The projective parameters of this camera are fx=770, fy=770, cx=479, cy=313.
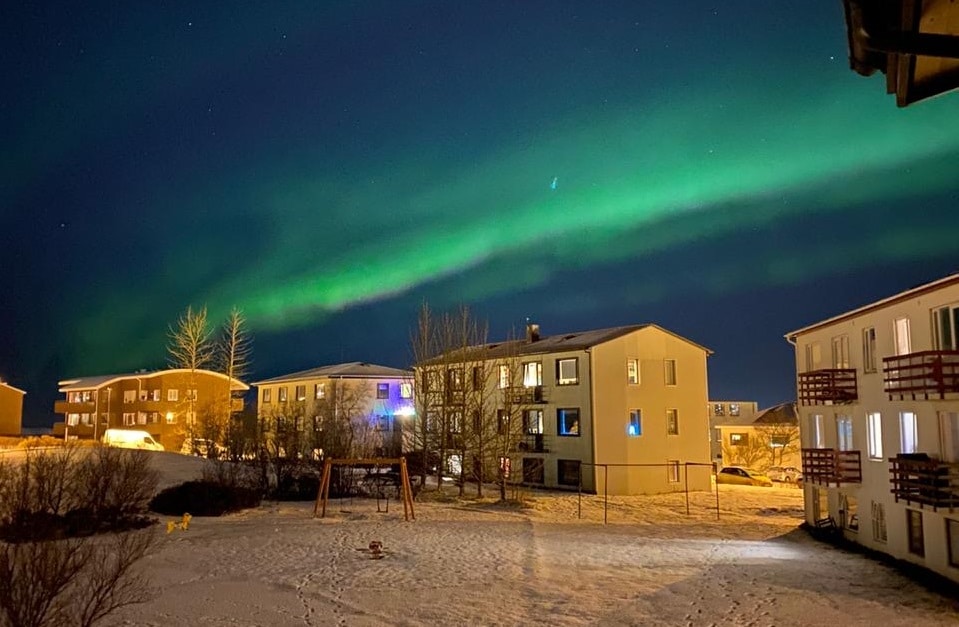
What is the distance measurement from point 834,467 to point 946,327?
811 cm

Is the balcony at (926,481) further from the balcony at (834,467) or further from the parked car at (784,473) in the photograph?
the parked car at (784,473)

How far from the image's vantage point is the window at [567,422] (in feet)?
154

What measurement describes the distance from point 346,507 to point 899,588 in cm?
2124

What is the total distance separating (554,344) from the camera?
51.0 meters

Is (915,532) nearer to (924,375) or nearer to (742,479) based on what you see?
(924,375)

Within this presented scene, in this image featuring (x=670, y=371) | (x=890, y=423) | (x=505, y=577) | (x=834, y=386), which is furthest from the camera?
(x=670, y=371)

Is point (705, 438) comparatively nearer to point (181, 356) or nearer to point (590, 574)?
point (590, 574)

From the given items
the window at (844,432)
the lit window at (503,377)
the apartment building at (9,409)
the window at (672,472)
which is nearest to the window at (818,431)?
the window at (844,432)

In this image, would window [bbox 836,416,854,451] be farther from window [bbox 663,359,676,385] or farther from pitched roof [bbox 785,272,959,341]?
window [bbox 663,359,676,385]

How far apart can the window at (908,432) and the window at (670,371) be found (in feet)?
78.2

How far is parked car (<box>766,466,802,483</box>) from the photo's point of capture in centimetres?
6160

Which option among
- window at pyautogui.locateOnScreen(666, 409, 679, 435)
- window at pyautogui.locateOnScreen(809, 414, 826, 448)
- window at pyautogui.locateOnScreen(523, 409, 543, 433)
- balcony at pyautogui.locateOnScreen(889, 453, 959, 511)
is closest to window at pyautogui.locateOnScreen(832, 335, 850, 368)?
window at pyautogui.locateOnScreen(809, 414, 826, 448)

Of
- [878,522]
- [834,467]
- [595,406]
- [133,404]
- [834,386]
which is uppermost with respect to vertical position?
[133,404]

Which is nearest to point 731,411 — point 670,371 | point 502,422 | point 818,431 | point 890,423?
point 670,371
